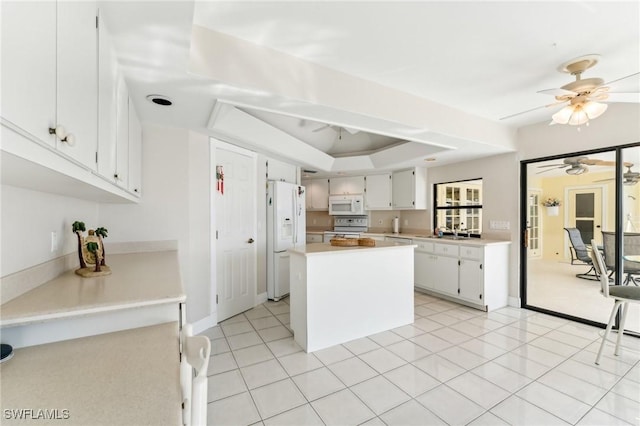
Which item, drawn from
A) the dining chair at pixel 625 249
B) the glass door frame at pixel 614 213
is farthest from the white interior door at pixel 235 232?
the dining chair at pixel 625 249

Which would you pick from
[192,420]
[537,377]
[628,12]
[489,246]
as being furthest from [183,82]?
[489,246]

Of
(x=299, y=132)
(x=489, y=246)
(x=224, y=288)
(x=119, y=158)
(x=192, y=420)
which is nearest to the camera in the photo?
(x=192, y=420)

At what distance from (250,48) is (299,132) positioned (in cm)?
235

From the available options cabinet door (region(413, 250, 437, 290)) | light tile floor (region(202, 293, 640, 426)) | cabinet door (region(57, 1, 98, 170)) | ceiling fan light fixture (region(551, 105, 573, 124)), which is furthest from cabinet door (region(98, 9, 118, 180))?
cabinet door (region(413, 250, 437, 290))

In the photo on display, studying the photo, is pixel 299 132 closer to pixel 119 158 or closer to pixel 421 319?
pixel 119 158

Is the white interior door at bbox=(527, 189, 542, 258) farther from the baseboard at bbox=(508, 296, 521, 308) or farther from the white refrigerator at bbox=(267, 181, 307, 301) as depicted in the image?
the white refrigerator at bbox=(267, 181, 307, 301)

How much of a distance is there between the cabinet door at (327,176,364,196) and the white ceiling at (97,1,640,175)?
9.12ft

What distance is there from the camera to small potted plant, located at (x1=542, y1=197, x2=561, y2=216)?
5.21 meters

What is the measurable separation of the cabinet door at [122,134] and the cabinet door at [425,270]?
13.2 feet

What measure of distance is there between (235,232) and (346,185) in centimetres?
293

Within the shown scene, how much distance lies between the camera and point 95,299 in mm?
1157

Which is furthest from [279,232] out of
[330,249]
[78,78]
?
[78,78]

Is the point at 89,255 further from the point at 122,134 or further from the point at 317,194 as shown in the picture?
the point at 317,194

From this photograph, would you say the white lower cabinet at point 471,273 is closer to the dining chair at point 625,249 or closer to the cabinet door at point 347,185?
the dining chair at point 625,249
